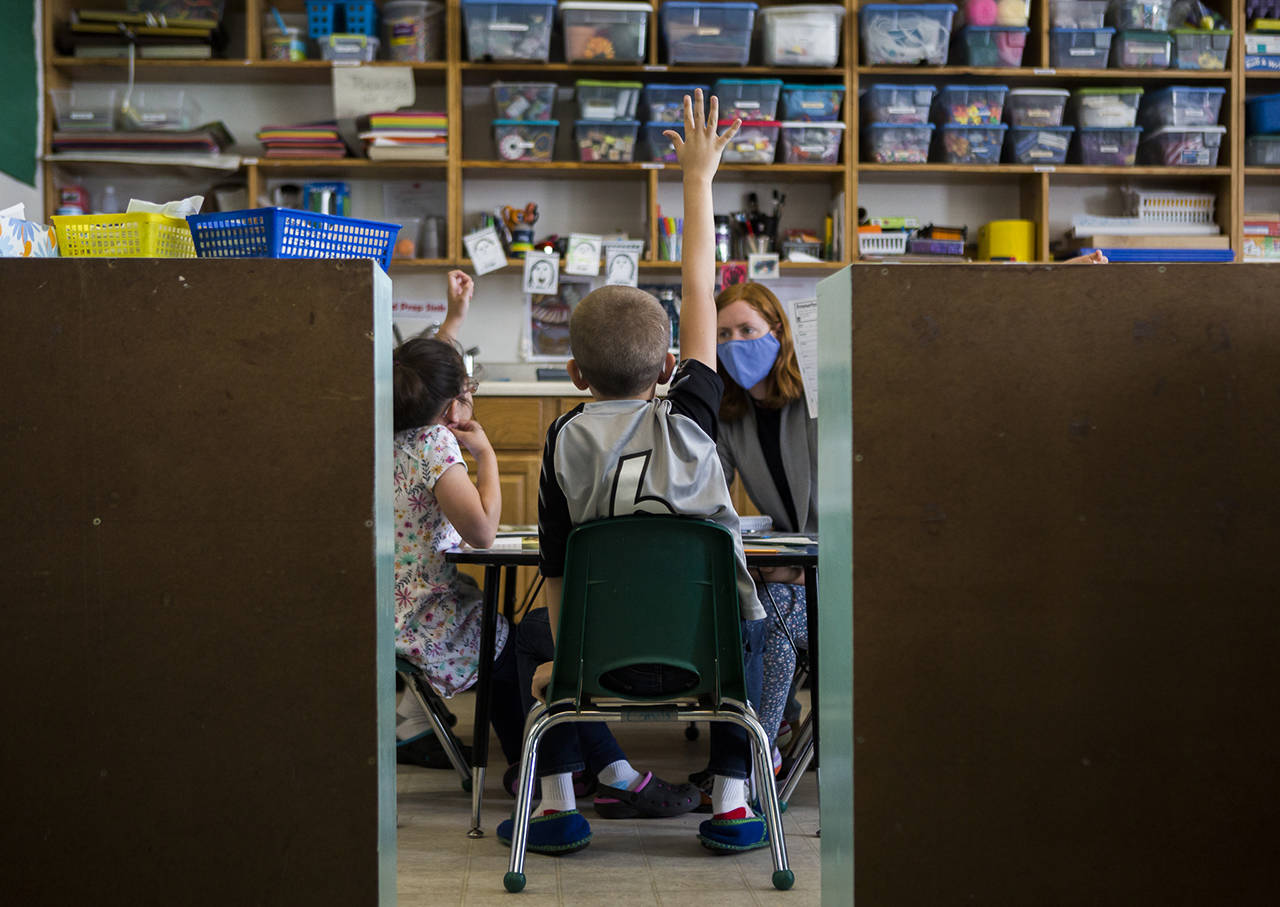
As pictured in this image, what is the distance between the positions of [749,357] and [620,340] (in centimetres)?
77

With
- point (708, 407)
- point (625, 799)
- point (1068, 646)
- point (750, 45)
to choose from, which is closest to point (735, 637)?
point (708, 407)

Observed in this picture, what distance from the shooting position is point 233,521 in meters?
1.17

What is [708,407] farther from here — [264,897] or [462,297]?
[264,897]

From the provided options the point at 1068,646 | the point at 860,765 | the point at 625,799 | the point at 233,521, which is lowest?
the point at 625,799

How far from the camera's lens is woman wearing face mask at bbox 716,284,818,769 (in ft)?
7.75

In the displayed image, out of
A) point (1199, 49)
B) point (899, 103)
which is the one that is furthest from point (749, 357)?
point (1199, 49)

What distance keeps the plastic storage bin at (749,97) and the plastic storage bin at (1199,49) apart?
141cm

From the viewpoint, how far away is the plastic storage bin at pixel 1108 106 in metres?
4.02

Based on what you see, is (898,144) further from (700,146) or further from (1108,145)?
(700,146)

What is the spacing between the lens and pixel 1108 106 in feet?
13.2

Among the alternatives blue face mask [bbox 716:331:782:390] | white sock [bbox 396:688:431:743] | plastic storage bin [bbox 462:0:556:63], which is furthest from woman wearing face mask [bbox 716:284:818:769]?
plastic storage bin [bbox 462:0:556:63]

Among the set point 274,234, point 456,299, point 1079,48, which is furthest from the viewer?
point 1079,48

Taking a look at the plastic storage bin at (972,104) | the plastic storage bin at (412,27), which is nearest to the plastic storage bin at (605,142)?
the plastic storage bin at (412,27)

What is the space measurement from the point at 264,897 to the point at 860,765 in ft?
2.04
